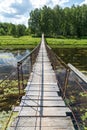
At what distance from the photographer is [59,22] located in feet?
256

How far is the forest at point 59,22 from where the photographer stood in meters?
75.6

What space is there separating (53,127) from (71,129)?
15.5 inches

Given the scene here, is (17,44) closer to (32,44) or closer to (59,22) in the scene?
(32,44)

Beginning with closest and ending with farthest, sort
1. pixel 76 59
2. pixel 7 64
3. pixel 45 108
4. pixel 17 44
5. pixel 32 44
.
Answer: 1. pixel 45 108
2. pixel 7 64
3. pixel 76 59
4. pixel 32 44
5. pixel 17 44

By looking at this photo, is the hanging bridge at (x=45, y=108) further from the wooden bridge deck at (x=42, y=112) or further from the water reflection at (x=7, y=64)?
the water reflection at (x=7, y=64)

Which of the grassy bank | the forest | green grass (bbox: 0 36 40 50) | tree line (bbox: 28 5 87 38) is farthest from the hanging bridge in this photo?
tree line (bbox: 28 5 87 38)

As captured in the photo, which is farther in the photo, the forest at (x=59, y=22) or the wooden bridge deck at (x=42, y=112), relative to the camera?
the forest at (x=59, y=22)

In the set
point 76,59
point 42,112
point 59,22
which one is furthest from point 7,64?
point 59,22

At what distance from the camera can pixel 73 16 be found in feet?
255

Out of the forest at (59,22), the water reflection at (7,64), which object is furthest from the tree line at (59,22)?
the water reflection at (7,64)

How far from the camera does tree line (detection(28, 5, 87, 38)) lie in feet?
248

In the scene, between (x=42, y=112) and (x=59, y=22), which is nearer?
(x=42, y=112)

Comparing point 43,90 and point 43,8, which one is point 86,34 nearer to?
point 43,8

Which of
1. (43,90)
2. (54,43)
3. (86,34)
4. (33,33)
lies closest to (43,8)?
(33,33)
